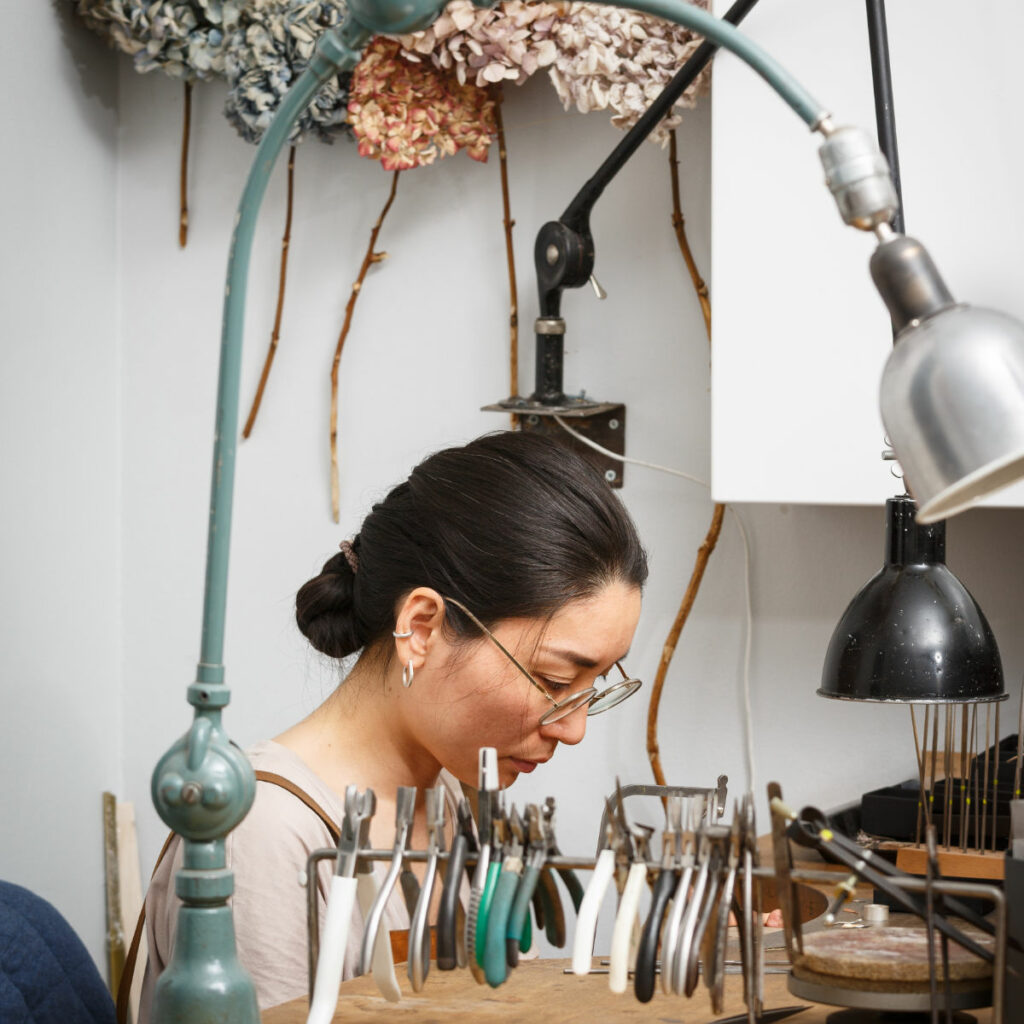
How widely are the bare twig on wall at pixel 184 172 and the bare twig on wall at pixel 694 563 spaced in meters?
0.80

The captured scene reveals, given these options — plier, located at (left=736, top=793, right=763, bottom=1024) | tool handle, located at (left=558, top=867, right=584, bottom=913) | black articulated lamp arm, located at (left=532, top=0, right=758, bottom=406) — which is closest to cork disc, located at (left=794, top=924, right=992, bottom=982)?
plier, located at (left=736, top=793, right=763, bottom=1024)

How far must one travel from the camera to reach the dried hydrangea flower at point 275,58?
1909 millimetres

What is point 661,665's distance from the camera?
196 cm

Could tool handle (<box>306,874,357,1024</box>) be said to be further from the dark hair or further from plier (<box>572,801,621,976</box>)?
the dark hair

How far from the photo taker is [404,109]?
1895 millimetres

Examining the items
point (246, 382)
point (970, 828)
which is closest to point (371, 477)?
point (246, 382)

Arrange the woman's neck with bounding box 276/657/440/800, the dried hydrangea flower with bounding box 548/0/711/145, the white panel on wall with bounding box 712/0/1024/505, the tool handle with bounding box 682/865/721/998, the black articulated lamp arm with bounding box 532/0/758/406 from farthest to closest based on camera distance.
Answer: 1. the dried hydrangea flower with bounding box 548/0/711/145
2. the black articulated lamp arm with bounding box 532/0/758/406
3. the white panel on wall with bounding box 712/0/1024/505
4. the woman's neck with bounding box 276/657/440/800
5. the tool handle with bounding box 682/865/721/998

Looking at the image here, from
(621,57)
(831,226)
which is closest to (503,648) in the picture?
(831,226)

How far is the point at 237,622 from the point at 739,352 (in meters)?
1.04

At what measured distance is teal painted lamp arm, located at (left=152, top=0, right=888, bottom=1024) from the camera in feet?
2.40

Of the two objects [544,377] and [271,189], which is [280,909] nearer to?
[544,377]

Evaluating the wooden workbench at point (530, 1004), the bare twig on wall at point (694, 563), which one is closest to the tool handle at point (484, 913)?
the wooden workbench at point (530, 1004)

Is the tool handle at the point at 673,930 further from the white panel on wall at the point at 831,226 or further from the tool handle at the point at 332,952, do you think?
the white panel on wall at the point at 831,226

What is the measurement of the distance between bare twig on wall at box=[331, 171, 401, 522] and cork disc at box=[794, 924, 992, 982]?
1.40m
